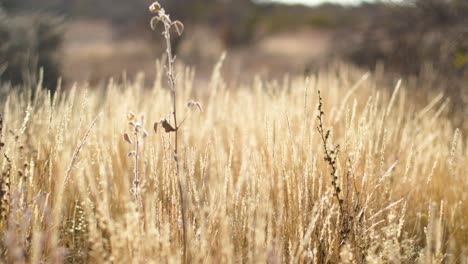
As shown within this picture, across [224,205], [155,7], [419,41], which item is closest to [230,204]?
[224,205]

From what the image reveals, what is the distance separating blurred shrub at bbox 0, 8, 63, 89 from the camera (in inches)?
213

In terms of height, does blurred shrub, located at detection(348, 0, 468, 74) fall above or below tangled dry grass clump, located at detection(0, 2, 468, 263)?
above

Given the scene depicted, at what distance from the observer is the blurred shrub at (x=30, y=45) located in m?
5.42

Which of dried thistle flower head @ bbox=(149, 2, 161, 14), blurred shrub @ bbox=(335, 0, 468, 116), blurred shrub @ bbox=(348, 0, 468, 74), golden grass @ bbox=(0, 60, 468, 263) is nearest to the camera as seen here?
golden grass @ bbox=(0, 60, 468, 263)

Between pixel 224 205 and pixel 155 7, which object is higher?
pixel 155 7

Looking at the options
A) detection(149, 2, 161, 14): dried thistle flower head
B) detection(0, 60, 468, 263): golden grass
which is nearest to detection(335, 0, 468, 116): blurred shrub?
detection(0, 60, 468, 263): golden grass

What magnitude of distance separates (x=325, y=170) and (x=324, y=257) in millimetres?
547

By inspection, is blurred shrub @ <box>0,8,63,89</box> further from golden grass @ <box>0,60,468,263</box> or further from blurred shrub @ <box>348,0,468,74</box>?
blurred shrub @ <box>348,0,468,74</box>

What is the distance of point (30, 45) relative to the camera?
20.8ft

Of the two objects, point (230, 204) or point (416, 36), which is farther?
point (416, 36)

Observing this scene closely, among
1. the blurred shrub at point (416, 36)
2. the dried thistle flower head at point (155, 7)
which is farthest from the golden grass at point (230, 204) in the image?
the blurred shrub at point (416, 36)

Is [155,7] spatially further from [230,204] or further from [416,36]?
[416,36]

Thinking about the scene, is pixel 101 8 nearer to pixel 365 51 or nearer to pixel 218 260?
pixel 365 51

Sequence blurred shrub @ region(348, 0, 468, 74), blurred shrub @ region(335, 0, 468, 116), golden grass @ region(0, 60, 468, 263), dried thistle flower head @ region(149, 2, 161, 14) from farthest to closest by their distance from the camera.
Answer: blurred shrub @ region(348, 0, 468, 74)
blurred shrub @ region(335, 0, 468, 116)
dried thistle flower head @ region(149, 2, 161, 14)
golden grass @ region(0, 60, 468, 263)
